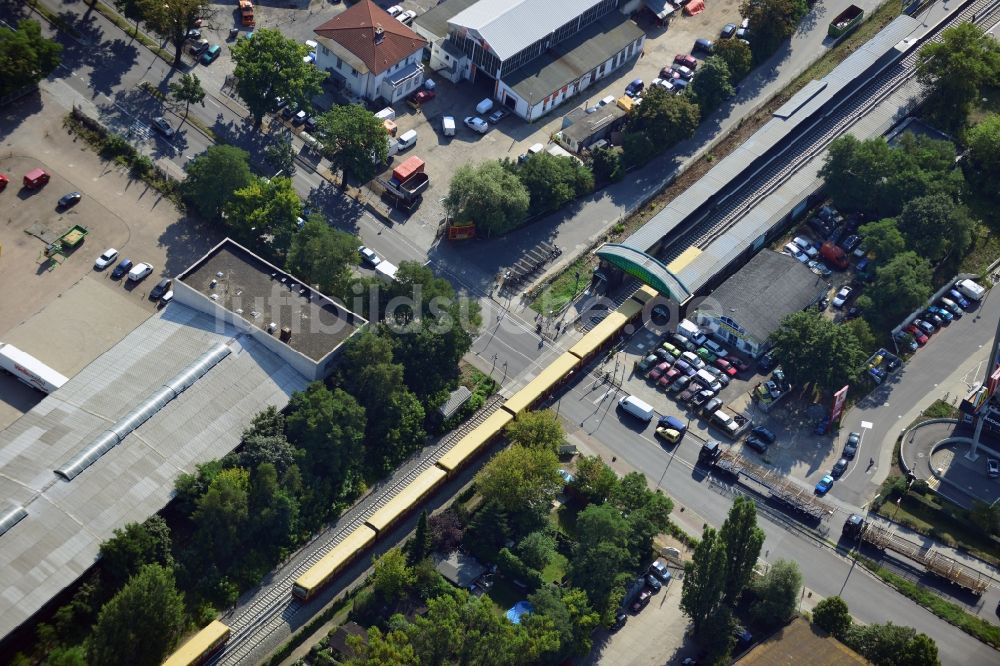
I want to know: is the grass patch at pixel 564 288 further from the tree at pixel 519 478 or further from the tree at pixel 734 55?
the tree at pixel 734 55

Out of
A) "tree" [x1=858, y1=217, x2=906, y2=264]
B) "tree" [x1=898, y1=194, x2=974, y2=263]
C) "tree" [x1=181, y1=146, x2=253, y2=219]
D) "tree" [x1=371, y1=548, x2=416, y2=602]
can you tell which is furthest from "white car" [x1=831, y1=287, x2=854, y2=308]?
"tree" [x1=181, y1=146, x2=253, y2=219]

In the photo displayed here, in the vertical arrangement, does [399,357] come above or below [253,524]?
above

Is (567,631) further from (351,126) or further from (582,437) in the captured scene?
(351,126)

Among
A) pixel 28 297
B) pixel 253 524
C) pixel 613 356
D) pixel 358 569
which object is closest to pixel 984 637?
pixel 613 356

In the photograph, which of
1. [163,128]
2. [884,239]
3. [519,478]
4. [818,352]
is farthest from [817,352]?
[163,128]

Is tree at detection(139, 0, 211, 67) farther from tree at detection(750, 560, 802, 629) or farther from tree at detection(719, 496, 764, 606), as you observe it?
tree at detection(750, 560, 802, 629)
